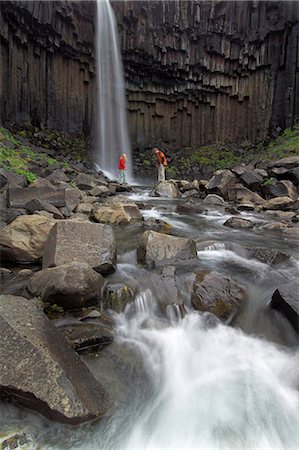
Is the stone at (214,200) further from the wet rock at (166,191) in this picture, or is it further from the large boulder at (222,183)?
the wet rock at (166,191)

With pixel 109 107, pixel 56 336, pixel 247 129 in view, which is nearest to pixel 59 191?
pixel 56 336

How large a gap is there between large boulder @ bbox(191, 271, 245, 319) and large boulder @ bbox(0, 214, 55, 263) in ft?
7.63

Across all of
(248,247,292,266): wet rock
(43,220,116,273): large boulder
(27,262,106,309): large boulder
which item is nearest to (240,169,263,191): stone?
(248,247,292,266): wet rock

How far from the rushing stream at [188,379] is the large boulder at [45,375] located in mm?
102

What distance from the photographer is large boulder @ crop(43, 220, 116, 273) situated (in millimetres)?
3646

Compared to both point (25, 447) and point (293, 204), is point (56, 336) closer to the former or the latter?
point (25, 447)

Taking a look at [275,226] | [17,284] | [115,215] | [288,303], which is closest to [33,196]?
[115,215]

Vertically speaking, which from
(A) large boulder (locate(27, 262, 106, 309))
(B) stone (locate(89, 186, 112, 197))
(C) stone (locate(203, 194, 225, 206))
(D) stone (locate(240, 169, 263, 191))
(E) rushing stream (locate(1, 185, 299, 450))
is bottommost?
(E) rushing stream (locate(1, 185, 299, 450))

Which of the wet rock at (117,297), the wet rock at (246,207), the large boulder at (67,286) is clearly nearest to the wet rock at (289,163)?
the wet rock at (246,207)

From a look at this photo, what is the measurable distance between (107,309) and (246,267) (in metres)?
2.37

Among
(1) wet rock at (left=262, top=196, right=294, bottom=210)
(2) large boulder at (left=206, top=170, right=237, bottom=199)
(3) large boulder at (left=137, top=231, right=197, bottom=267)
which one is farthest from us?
(2) large boulder at (left=206, top=170, right=237, bottom=199)

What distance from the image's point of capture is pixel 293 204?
31.2 feet

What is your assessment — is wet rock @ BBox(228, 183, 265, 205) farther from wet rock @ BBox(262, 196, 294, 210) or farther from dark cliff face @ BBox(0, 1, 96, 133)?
dark cliff face @ BBox(0, 1, 96, 133)

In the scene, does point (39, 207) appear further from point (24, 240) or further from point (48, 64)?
point (48, 64)
